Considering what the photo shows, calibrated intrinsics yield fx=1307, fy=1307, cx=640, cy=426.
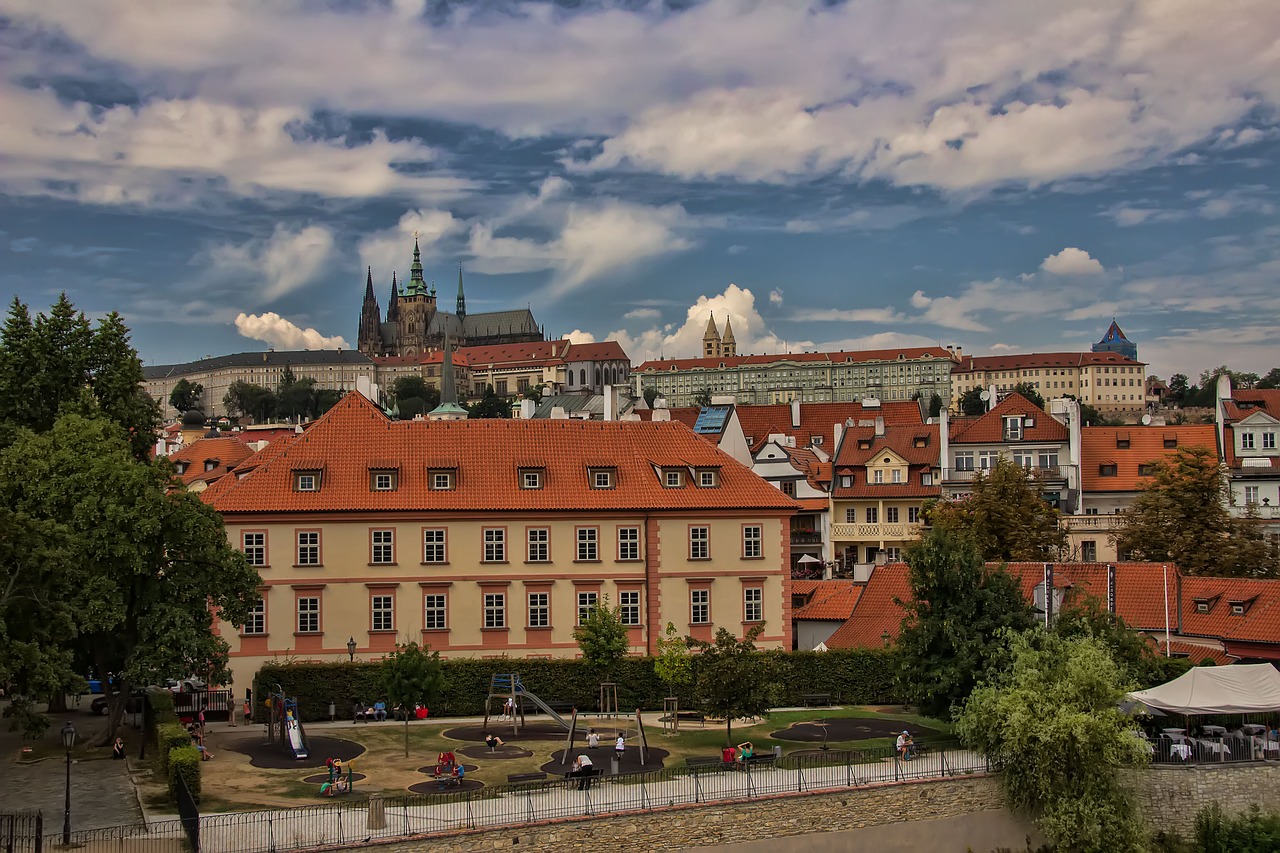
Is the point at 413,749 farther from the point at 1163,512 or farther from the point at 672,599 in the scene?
the point at 1163,512

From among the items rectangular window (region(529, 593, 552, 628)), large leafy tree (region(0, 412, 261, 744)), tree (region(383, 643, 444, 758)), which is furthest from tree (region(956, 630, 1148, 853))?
large leafy tree (region(0, 412, 261, 744))

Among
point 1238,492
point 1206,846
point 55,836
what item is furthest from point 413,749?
point 1238,492

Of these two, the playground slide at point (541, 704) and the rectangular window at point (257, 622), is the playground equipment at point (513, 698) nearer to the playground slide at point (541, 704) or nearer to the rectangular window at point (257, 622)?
the playground slide at point (541, 704)

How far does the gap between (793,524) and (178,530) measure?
1711 inches

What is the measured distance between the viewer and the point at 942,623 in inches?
1543

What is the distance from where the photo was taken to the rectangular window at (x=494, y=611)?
48500mm

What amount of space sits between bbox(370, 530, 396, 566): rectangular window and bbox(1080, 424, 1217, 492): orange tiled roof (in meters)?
40.9

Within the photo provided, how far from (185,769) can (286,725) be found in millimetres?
7289

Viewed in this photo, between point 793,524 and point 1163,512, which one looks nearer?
point 1163,512

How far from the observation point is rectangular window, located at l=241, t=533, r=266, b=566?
47250mm

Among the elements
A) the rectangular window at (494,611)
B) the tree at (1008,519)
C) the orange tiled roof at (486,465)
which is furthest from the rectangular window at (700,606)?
the tree at (1008,519)

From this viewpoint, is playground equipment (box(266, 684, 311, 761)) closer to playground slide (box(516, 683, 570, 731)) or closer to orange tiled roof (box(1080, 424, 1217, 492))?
playground slide (box(516, 683, 570, 731))

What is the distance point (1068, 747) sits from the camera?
3438cm

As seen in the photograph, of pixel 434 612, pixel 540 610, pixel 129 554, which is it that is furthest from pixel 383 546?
pixel 129 554
